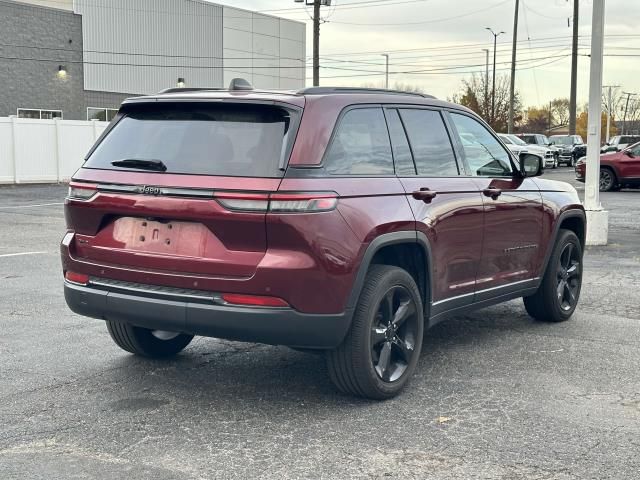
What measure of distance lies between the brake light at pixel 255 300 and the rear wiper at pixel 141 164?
84 centimetres

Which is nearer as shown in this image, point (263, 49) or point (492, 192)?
point (492, 192)

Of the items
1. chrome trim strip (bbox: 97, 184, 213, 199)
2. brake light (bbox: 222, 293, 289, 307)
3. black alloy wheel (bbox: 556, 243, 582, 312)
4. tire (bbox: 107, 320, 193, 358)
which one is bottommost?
tire (bbox: 107, 320, 193, 358)

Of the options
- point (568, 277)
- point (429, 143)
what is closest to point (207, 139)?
point (429, 143)

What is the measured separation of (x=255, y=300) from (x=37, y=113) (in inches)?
1584

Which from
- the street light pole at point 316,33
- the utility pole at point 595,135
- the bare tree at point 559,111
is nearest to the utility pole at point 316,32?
the street light pole at point 316,33

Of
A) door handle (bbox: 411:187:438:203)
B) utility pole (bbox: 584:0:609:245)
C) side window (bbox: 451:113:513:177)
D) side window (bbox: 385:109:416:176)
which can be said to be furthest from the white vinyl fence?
door handle (bbox: 411:187:438:203)

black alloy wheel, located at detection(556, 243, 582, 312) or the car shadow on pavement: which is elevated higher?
black alloy wheel, located at detection(556, 243, 582, 312)

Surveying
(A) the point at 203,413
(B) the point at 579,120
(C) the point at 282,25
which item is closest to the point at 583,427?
(A) the point at 203,413

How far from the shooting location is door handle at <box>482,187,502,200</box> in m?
6.06

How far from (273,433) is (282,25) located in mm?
55985

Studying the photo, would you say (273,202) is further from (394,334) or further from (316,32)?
(316,32)

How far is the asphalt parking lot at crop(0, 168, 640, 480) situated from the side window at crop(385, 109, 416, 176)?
4.45ft

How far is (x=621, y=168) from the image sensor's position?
25.7 meters

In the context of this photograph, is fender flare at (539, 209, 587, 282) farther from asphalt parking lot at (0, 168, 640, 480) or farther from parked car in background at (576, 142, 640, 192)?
parked car in background at (576, 142, 640, 192)
